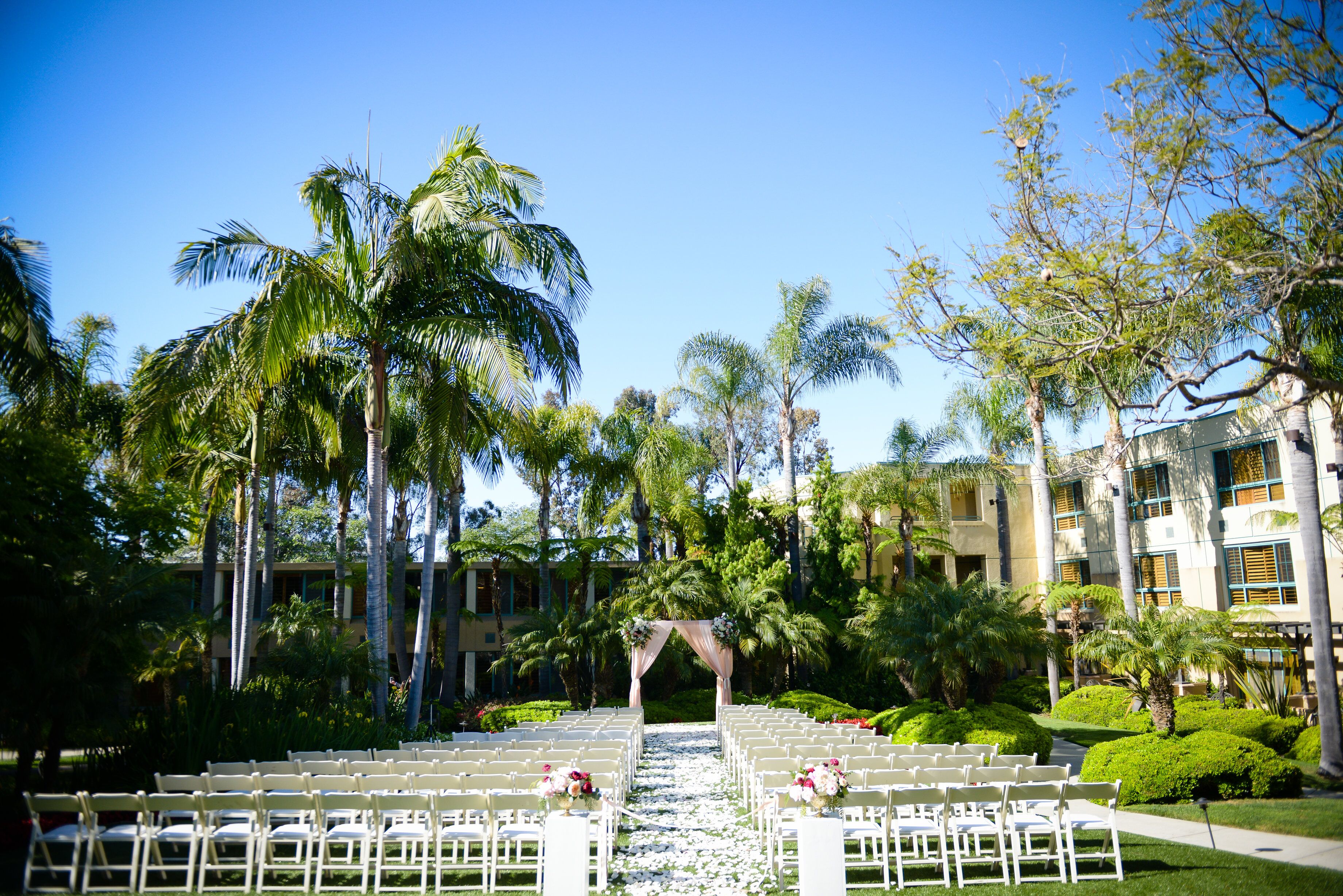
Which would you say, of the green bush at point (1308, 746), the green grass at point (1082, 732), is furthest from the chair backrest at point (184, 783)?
the green bush at point (1308, 746)

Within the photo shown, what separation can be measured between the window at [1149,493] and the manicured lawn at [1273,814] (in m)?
15.0

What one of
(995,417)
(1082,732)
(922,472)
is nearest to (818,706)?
(1082,732)

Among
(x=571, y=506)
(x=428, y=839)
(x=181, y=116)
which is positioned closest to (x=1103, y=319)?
(x=428, y=839)

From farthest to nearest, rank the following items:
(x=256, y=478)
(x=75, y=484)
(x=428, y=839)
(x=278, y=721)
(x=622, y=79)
Answer: 1. (x=256, y=478)
2. (x=75, y=484)
3. (x=622, y=79)
4. (x=278, y=721)
5. (x=428, y=839)

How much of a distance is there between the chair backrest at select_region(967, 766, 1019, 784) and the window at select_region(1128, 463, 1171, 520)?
19410 millimetres

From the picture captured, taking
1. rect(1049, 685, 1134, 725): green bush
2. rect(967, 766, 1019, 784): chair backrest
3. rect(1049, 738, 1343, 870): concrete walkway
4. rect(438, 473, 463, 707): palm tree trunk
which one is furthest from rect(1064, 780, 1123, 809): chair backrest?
rect(438, 473, 463, 707): palm tree trunk

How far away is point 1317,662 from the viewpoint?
1416 cm

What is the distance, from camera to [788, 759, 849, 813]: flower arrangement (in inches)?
281

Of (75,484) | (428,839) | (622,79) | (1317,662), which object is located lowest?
(428,839)

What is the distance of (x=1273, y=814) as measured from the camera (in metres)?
10.3

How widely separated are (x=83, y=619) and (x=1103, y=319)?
1232 cm

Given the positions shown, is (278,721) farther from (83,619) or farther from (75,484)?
(75,484)

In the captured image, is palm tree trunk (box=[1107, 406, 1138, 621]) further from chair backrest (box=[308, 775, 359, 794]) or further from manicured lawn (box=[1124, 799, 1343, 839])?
chair backrest (box=[308, 775, 359, 794])

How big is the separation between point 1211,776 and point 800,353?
18.2 metres
